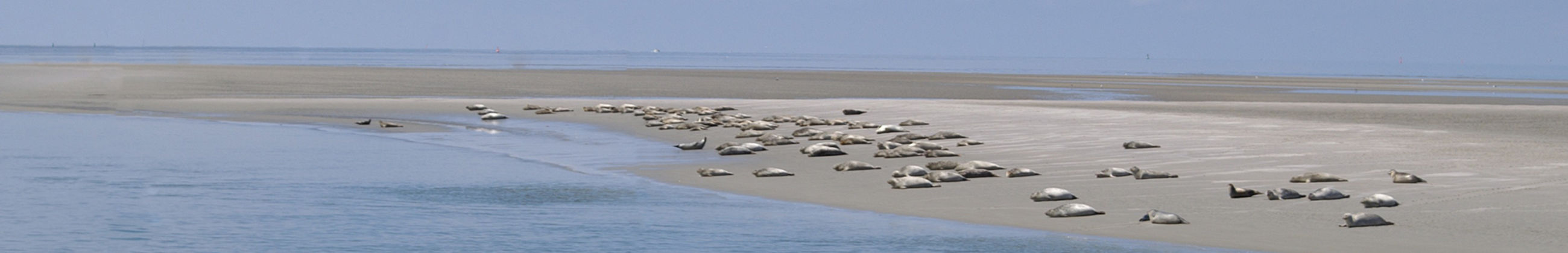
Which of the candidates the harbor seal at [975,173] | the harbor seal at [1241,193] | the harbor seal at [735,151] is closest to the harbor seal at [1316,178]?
the harbor seal at [1241,193]

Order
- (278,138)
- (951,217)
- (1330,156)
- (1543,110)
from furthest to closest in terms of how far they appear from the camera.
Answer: (1543,110), (278,138), (1330,156), (951,217)

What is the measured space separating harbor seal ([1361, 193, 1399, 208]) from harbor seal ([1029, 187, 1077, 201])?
1790 mm

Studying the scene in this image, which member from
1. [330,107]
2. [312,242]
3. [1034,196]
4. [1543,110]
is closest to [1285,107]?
[1543,110]

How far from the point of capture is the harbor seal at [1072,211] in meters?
9.57

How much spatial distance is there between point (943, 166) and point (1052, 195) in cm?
245

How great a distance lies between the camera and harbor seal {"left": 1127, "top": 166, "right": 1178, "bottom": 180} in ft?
38.7

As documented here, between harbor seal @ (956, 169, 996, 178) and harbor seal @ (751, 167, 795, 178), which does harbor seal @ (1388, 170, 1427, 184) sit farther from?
harbor seal @ (751, 167, 795, 178)

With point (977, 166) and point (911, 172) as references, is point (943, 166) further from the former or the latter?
point (911, 172)

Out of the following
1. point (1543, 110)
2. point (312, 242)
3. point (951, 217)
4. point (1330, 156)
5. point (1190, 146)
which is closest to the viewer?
point (312, 242)

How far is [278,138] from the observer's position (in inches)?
701

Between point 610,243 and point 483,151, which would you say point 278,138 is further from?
point 610,243

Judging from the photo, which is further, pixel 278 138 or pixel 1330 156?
pixel 278 138

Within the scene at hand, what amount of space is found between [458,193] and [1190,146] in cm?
731

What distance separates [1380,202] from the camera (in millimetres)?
9664
